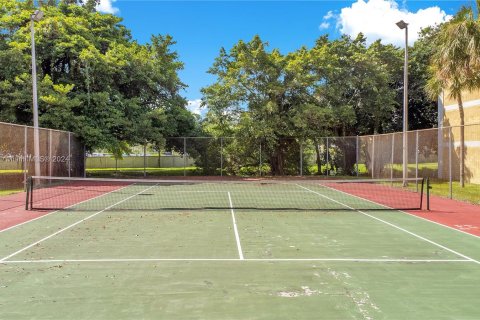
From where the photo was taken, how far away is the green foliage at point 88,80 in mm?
25766

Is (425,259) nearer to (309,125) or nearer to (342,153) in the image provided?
(309,125)

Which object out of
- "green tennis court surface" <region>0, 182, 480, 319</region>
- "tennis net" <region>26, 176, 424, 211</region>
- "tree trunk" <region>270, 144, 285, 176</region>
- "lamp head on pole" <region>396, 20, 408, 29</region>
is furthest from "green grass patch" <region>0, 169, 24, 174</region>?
"lamp head on pole" <region>396, 20, 408, 29</region>

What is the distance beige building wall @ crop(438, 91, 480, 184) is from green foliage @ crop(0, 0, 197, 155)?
16654mm

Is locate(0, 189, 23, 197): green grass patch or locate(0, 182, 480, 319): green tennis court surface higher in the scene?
locate(0, 189, 23, 197): green grass patch

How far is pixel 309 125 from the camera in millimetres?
30609

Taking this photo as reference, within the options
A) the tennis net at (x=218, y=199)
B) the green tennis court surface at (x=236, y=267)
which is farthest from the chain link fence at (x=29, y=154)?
the green tennis court surface at (x=236, y=267)

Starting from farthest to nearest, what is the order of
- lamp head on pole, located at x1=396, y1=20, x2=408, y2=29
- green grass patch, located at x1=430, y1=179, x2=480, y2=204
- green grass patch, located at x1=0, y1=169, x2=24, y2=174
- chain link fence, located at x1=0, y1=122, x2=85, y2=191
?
lamp head on pole, located at x1=396, y1=20, x2=408, y2=29 → chain link fence, located at x1=0, y1=122, x2=85, y2=191 → green grass patch, located at x1=0, y1=169, x2=24, y2=174 → green grass patch, located at x1=430, y1=179, x2=480, y2=204

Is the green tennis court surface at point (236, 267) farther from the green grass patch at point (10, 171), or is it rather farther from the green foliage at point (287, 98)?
the green foliage at point (287, 98)

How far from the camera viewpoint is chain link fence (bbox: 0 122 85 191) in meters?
19.1

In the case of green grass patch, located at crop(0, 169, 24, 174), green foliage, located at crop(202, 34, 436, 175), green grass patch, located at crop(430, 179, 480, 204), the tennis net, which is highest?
green foliage, located at crop(202, 34, 436, 175)

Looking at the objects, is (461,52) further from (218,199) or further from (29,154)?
(29,154)

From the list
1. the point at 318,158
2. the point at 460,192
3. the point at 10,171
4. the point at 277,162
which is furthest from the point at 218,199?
the point at 318,158

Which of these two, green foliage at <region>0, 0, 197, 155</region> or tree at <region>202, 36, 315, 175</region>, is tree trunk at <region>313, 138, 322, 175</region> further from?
green foliage at <region>0, 0, 197, 155</region>

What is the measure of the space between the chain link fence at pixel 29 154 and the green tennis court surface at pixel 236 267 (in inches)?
296
